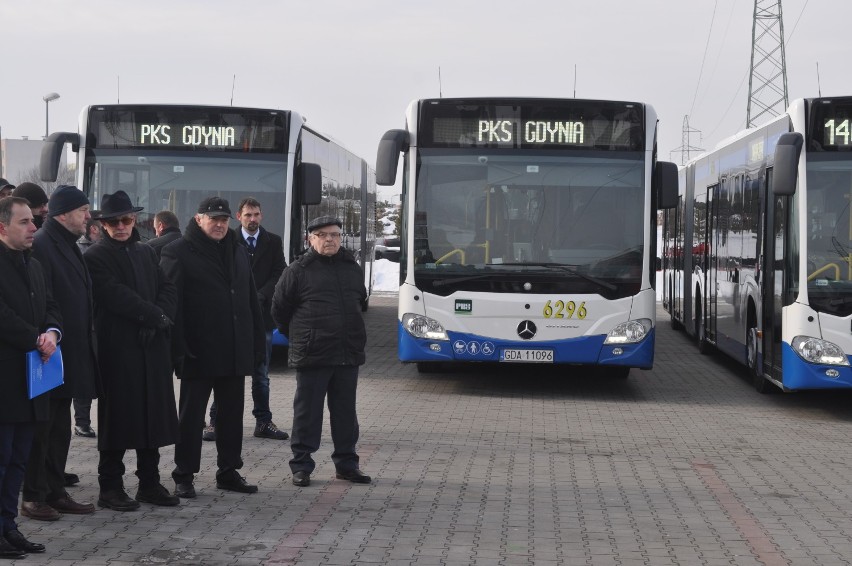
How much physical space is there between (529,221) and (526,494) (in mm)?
6210

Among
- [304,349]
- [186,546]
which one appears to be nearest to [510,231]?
[304,349]

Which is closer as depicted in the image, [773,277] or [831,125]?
[831,125]

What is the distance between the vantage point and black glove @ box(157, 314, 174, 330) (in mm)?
8250

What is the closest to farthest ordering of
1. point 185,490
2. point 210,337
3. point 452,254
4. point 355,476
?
1. point 185,490
2. point 210,337
3. point 355,476
4. point 452,254

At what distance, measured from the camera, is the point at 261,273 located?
1201 centimetres

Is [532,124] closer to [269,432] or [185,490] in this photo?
[269,432]

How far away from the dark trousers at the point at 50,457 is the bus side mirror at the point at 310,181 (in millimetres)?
9043

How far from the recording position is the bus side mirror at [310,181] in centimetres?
1698

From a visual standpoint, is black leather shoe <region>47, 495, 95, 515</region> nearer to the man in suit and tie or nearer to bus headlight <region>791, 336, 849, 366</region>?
the man in suit and tie

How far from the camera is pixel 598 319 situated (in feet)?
49.2

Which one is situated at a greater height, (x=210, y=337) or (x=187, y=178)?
(x=187, y=178)

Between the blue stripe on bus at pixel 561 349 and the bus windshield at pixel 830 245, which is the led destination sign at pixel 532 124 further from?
the bus windshield at pixel 830 245

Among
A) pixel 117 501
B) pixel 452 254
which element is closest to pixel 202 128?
pixel 452 254

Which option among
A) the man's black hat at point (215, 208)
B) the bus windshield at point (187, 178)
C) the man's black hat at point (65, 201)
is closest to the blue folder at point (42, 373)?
the man's black hat at point (65, 201)
